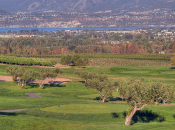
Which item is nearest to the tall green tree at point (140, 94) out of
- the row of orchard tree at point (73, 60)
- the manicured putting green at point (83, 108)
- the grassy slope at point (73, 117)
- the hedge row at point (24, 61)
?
the grassy slope at point (73, 117)

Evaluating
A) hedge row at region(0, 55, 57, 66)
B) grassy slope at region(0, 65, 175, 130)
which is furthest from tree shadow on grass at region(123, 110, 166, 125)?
hedge row at region(0, 55, 57, 66)

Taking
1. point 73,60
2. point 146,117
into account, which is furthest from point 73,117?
point 73,60

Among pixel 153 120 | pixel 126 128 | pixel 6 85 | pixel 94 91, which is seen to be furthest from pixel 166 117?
pixel 6 85

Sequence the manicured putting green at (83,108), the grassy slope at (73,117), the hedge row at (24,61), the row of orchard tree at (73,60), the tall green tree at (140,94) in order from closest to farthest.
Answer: the grassy slope at (73,117), the tall green tree at (140,94), the manicured putting green at (83,108), the hedge row at (24,61), the row of orchard tree at (73,60)

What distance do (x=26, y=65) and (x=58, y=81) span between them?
1650 inches

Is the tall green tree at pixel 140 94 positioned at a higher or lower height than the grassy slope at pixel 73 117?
higher

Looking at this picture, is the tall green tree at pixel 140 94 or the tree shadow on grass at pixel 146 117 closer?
the tall green tree at pixel 140 94

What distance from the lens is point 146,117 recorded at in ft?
128

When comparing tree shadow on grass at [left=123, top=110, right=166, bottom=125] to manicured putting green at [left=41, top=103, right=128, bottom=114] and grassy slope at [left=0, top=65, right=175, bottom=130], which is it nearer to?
grassy slope at [left=0, top=65, right=175, bottom=130]

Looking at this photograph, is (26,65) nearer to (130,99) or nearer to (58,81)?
(58,81)

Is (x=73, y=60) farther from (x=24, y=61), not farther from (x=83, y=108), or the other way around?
(x=83, y=108)

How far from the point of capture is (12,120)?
31344 millimetres

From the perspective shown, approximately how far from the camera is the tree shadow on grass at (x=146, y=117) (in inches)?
1472

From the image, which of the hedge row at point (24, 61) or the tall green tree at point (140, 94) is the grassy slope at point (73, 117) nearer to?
the tall green tree at point (140, 94)
